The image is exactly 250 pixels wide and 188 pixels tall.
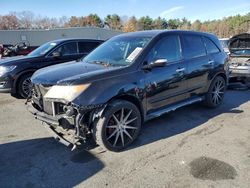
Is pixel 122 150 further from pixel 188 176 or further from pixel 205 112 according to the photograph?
pixel 205 112

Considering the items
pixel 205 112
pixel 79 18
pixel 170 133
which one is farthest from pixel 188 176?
pixel 79 18

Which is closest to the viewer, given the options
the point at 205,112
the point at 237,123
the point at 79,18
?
the point at 237,123

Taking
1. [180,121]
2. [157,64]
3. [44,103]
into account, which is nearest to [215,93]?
[180,121]

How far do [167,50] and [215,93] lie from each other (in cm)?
202

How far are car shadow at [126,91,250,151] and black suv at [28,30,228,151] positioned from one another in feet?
1.26

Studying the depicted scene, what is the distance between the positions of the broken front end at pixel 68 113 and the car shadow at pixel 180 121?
Result: 900 millimetres

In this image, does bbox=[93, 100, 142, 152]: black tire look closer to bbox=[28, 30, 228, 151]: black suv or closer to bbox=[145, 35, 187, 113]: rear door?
bbox=[28, 30, 228, 151]: black suv

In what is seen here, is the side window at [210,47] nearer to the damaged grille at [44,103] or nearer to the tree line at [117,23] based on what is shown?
the damaged grille at [44,103]

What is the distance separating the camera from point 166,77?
458cm

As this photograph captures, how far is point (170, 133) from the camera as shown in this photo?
4727 mm

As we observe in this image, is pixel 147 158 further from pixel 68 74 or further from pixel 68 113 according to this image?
pixel 68 74

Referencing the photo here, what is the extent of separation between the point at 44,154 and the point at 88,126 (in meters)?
0.90

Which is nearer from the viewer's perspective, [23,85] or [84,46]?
[23,85]

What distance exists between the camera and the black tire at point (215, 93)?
232 inches
